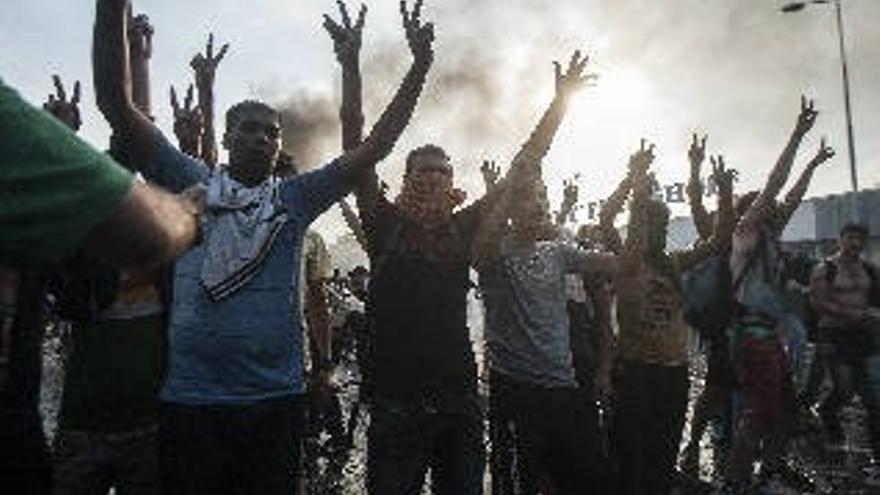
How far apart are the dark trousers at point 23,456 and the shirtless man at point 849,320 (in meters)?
8.63

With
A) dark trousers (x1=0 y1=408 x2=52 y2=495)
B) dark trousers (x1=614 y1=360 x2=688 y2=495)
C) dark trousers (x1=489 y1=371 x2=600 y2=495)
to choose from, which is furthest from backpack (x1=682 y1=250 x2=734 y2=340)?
dark trousers (x1=0 y1=408 x2=52 y2=495)

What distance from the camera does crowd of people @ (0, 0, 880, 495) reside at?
2473 millimetres

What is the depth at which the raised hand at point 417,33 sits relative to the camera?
483 centimetres

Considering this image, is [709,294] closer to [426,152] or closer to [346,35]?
[426,152]

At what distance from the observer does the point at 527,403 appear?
606cm

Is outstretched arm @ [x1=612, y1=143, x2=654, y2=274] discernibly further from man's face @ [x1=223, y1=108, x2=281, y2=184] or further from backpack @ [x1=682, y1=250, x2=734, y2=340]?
man's face @ [x1=223, y1=108, x2=281, y2=184]

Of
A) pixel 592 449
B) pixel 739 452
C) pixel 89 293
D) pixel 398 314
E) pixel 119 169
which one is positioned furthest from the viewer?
pixel 739 452

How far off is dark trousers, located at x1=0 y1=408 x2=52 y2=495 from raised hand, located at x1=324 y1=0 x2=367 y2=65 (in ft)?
9.10

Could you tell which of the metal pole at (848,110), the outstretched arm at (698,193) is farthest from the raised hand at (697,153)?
the metal pole at (848,110)

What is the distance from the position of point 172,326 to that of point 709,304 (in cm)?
512

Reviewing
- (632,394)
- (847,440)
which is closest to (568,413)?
(632,394)

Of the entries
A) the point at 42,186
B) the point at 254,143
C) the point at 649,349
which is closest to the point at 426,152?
the point at 254,143

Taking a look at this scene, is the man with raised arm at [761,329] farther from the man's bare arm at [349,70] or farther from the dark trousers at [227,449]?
the dark trousers at [227,449]

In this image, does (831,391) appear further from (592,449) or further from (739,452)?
(592,449)
